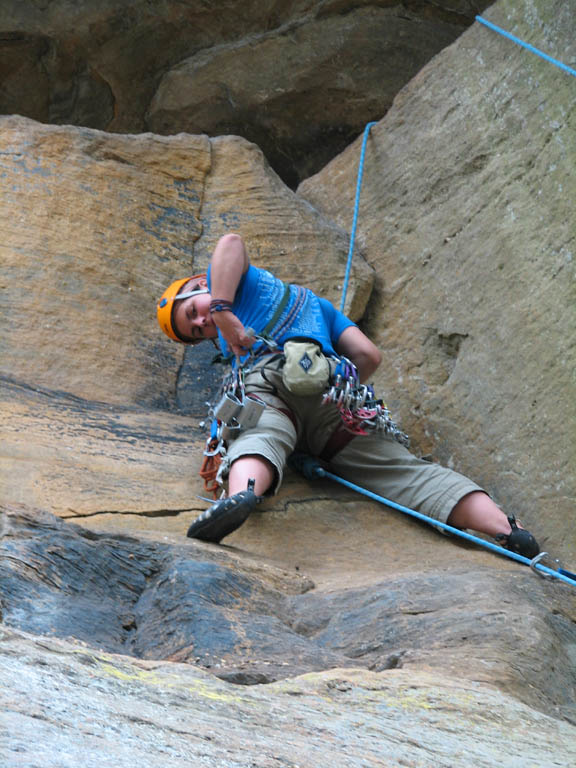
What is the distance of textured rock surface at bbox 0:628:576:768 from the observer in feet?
3.77

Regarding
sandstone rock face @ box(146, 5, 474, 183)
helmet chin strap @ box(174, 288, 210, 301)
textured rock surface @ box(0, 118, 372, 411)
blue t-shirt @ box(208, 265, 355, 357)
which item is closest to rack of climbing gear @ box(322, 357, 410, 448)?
blue t-shirt @ box(208, 265, 355, 357)

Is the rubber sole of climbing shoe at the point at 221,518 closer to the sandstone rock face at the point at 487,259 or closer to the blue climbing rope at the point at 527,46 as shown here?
the sandstone rock face at the point at 487,259

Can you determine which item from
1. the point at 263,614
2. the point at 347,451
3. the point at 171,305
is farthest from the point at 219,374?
the point at 263,614

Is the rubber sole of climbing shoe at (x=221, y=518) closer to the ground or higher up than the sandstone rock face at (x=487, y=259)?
closer to the ground

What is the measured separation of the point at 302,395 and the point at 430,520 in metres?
0.57

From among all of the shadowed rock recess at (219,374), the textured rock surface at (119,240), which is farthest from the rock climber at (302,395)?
the textured rock surface at (119,240)

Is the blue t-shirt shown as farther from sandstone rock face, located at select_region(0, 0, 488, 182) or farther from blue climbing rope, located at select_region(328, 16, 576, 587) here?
sandstone rock face, located at select_region(0, 0, 488, 182)

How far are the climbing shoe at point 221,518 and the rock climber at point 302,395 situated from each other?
0.84ft

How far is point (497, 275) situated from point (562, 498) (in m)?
0.92

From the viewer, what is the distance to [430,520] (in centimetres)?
317

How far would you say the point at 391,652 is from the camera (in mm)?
2037

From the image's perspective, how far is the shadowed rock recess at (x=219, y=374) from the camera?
1.55 meters

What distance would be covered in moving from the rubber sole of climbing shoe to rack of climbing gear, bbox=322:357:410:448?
2.13 ft

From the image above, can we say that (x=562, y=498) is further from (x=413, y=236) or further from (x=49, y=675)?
(x=49, y=675)
